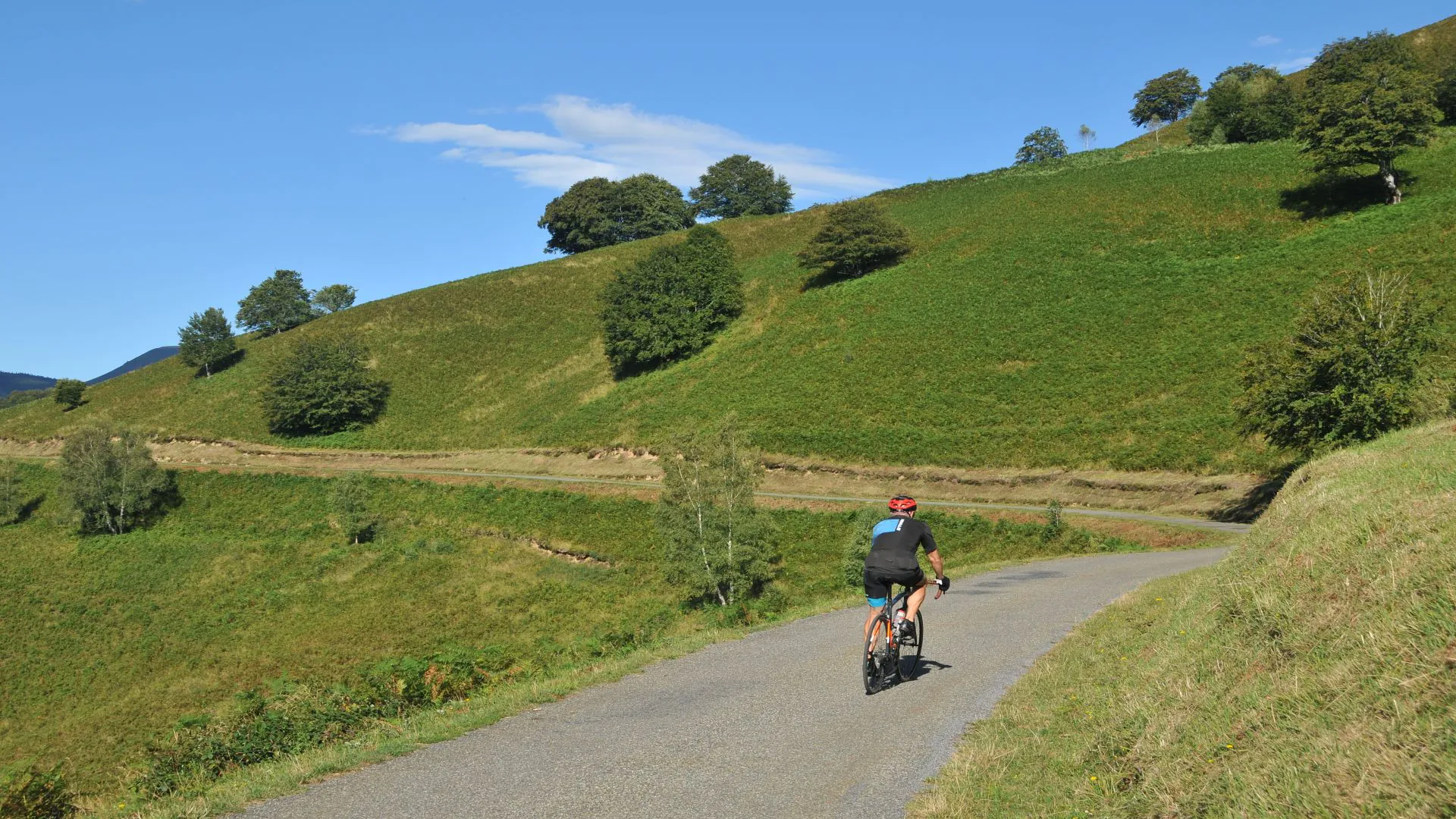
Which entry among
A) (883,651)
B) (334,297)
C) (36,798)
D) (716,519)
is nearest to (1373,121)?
(716,519)

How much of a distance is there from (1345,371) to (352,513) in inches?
2124

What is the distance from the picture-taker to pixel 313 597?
42969 mm

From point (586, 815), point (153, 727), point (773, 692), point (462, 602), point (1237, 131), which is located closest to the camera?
point (586, 815)

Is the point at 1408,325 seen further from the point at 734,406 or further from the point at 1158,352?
the point at 734,406

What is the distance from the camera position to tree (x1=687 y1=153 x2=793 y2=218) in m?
143

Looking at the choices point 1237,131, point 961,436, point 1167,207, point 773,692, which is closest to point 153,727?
point 773,692

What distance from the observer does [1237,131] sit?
306ft

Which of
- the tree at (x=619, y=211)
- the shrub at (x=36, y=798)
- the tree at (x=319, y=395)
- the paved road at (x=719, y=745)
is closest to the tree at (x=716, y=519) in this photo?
the paved road at (x=719, y=745)

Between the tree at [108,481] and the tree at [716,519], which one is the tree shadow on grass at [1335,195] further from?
the tree at [108,481]

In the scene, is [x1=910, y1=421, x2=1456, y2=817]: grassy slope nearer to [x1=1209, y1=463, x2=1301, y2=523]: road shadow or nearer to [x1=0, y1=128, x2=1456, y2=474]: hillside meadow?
[x1=1209, y1=463, x2=1301, y2=523]: road shadow

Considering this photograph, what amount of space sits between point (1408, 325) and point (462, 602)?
130ft

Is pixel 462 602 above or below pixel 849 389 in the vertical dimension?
below

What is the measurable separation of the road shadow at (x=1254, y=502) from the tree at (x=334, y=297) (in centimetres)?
16790

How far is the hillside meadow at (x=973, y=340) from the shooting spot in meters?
47.6
